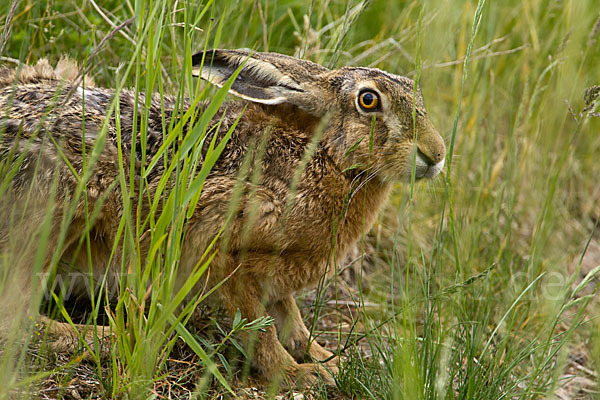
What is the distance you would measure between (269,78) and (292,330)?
126 centimetres

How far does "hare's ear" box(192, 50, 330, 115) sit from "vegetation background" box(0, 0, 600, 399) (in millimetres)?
222

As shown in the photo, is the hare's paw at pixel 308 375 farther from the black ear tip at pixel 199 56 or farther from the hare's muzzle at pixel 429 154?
the black ear tip at pixel 199 56

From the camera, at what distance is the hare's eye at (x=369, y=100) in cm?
355

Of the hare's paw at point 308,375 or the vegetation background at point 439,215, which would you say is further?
the hare's paw at point 308,375

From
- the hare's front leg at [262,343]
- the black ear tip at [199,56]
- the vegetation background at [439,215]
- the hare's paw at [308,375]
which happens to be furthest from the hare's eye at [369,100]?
the hare's paw at [308,375]

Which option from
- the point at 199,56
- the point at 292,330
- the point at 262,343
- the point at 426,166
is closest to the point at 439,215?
the point at 426,166

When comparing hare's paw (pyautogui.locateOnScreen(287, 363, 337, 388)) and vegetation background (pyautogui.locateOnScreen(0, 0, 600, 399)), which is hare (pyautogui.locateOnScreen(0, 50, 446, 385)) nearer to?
hare's paw (pyautogui.locateOnScreen(287, 363, 337, 388))

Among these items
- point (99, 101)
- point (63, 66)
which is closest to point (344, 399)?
point (99, 101)

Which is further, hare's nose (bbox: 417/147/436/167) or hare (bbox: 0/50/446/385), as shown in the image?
hare's nose (bbox: 417/147/436/167)

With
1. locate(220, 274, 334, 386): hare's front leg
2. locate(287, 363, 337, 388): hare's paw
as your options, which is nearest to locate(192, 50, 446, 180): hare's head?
locate(220, 274, 334, 386): hare's front leg

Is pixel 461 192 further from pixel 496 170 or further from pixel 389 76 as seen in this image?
pixel 389 76

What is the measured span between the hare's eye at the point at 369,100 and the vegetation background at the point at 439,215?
296mm

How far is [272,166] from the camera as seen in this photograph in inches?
138

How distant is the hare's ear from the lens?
343 centimetres
